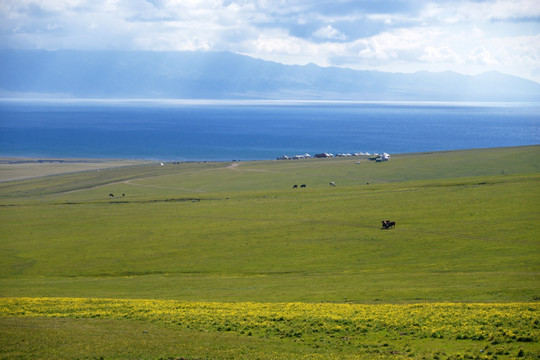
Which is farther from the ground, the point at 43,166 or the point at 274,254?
the point at 43,166

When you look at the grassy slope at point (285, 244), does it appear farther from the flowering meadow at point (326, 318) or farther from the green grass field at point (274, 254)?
the flowering meadow at point (326, 318)

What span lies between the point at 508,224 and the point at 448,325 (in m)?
35.0

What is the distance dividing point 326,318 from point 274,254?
23930 millimetres

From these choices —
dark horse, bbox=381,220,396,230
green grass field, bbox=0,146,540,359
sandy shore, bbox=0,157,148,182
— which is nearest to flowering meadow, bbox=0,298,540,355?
green grass field, bbox=0,146,540,359

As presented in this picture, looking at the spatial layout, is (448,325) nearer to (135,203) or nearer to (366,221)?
(366,221)

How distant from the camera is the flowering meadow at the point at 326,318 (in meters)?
22.6

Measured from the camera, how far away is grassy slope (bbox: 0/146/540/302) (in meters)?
36.1

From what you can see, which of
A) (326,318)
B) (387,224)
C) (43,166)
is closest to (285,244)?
(387,224)

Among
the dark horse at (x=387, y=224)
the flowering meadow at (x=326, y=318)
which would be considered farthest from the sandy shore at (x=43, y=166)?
the flowering meadow at (x=326, y=318)

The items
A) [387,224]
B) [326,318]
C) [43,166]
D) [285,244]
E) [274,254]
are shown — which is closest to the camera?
[326,318]

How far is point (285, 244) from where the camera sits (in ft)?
173

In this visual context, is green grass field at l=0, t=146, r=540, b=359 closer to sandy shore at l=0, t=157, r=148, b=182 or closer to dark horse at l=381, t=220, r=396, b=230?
dark horse at l=381, t=220, r=396, b=230

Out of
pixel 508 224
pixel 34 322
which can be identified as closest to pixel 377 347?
→ pixel 34 322

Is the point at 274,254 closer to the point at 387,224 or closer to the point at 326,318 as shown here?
the point at 387,224
